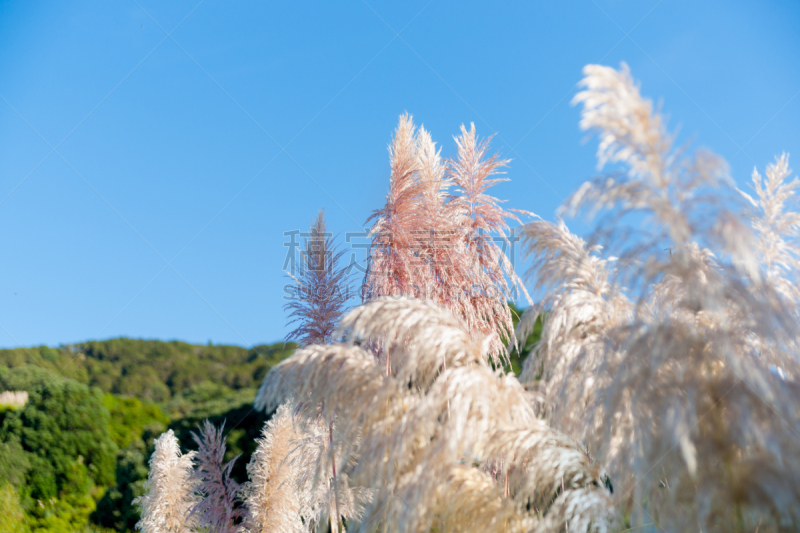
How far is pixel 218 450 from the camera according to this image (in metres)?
6.85

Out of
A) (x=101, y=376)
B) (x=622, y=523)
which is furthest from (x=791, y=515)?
(x=101, y=376)

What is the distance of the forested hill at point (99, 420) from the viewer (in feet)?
55.0

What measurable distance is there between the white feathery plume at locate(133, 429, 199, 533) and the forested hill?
6.41 m

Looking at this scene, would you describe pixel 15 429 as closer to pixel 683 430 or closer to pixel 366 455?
pixel 366 455

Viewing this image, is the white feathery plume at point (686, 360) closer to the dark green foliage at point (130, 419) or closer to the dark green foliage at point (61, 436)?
the dark green foliage at point (130, 419)

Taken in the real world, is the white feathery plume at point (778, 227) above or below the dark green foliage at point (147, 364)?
below

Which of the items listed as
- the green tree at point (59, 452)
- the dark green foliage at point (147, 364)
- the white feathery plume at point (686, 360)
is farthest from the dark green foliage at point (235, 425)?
the white feathery plume at point (686, 360)

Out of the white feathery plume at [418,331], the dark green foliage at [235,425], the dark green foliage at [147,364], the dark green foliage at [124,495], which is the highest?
the dark green foliage at [147,364]

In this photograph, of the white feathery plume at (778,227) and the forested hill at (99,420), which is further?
the forested hill at (99,420)

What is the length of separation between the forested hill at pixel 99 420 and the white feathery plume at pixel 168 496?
641cm

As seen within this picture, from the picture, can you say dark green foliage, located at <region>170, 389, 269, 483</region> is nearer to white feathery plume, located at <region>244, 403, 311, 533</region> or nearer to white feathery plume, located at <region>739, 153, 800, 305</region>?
white feathery plume, located at <region>244, 403, 311, 533</region>

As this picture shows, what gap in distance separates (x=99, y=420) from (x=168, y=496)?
13796 mm

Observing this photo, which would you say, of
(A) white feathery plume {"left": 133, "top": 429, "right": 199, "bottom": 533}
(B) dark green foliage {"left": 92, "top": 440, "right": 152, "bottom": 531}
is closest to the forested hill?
(B) dark green foliage {"left": 92, "top": 440, "right": 152, "bottom": 531}

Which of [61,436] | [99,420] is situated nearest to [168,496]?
[99,420]
